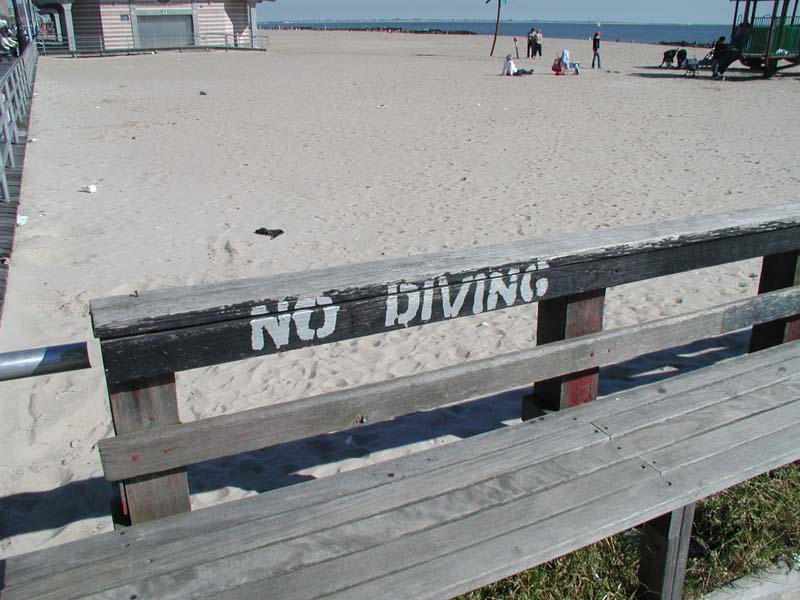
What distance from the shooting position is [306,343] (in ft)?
7.09

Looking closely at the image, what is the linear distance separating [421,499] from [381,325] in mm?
531

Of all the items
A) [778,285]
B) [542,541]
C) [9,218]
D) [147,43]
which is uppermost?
[147,43]

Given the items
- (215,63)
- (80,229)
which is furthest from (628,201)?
(215,63)

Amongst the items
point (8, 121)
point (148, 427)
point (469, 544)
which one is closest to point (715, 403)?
point (469, 544)

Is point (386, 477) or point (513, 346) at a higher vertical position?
point (386, 477)

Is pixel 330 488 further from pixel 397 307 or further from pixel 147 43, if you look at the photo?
pixel 147 43

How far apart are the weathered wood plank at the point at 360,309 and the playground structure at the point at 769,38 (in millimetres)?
25674

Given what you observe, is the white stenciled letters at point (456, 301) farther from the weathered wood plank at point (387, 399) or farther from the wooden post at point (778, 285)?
the wooden post at point (778, 285)

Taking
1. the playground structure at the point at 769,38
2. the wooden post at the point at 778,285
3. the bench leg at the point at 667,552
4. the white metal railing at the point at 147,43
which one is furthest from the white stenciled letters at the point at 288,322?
the white metal railing at the point at 147,43

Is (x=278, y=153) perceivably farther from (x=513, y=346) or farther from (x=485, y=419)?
(x=485, y=419)

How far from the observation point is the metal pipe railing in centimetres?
195

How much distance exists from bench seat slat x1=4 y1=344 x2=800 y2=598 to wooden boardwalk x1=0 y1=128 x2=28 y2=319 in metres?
3.77

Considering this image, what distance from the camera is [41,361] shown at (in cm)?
196

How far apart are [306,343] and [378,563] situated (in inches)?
25.6
